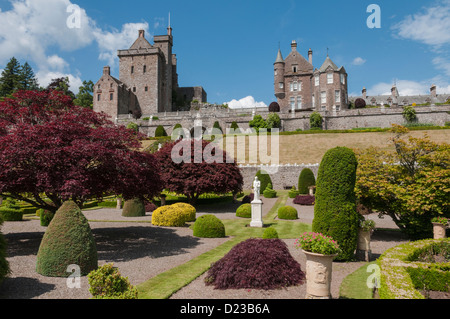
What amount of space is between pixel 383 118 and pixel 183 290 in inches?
2002

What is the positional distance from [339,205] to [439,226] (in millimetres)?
6143

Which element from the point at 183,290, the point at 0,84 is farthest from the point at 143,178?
the point at 0,84

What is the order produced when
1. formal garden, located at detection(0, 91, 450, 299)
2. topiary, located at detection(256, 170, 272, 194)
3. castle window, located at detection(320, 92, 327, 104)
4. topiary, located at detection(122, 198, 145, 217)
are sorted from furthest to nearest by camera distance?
castle window, located at detection(320, 92, 327, 104), topiary, located at detection(256, 170, 272, 194), topiary, located at detection(122, 198, 145, 217), formal garden, located at detection(0, 91, 450, 299)

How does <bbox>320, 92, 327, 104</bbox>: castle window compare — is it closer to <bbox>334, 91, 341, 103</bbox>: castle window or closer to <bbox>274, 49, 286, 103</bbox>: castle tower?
<bbox>334, 91, 341, 103</bbox>: castle window

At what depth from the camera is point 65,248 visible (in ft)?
27.5

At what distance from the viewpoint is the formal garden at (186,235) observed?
23.8 ft

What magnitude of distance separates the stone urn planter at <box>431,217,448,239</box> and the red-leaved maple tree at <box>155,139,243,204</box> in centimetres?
1535

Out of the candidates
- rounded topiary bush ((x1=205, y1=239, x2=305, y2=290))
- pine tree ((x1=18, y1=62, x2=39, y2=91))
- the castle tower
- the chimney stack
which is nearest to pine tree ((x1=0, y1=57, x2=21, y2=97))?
pine tree ((x1=18, y1=62, x2=39, y2=91))

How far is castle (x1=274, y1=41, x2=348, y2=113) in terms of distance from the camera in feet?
174

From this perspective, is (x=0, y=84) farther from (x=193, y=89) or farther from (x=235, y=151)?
(x=235, y=151)

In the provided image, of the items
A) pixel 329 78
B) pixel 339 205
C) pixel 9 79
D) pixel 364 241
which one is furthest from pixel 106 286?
pixel 9 79

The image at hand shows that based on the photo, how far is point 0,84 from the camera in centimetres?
6350

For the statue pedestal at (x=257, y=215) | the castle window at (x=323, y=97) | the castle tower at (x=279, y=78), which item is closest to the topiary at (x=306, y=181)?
the statue pedestal at (x=257, y=215)

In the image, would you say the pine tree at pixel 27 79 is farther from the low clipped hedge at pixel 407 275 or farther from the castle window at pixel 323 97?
the low clipped hedge at pixel 407 275
